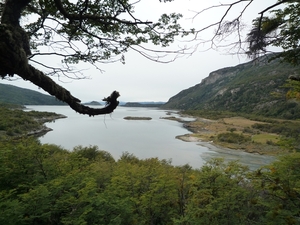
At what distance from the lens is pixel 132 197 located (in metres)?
4.20

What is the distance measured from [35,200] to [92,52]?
232cm

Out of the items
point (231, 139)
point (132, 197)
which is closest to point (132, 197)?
point (132, 197)

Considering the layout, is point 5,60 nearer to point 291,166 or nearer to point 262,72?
point 291,166

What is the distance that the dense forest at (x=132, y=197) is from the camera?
296 cm

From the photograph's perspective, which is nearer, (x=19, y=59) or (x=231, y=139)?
(x=19, y=59)

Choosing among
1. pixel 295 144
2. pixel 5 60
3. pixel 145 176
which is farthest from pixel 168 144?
pixel 5 60

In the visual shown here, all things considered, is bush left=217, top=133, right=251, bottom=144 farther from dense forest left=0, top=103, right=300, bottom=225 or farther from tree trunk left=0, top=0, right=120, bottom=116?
tree trunk left=0, top=0, right=120, bottom=116

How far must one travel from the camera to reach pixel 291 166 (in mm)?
3574

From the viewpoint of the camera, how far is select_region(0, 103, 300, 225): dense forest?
296 cm

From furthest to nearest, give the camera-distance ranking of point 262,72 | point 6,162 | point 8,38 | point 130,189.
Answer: point 262,72 → point 130,189 → point 6,162 → point 8,38

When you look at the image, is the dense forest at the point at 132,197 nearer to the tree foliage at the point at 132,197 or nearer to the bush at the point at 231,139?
the tree foliage at the point at 132,197

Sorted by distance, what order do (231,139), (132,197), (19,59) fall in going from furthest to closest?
(231,139) < (132,197) < (19,59)

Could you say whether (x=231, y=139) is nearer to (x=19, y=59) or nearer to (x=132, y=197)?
(x=132, y=197)

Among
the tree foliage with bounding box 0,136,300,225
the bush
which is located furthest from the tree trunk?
the bush
